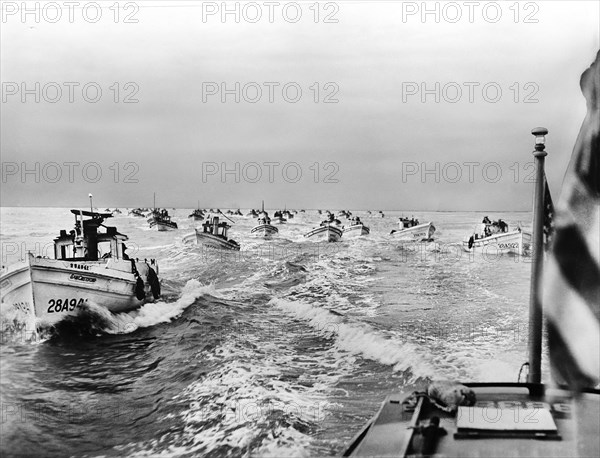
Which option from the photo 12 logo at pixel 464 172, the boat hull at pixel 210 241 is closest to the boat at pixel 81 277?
the boat hull at pixel 210 241

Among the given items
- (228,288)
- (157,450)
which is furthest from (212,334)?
(157,450)

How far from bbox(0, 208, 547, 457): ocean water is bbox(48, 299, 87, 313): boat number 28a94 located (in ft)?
0.37

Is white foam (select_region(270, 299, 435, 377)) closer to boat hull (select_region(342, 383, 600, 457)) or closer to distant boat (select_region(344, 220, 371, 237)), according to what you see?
distant boat (select_region(344, 220, 371, 237))

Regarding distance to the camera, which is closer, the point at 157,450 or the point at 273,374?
the point at 157,450

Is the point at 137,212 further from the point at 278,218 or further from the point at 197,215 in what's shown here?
the point at 278,218

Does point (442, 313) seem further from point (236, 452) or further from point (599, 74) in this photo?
point (599, 74)

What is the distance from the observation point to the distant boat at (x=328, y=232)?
3891 millimetres

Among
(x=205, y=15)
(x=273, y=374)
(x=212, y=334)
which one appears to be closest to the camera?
(x=205, y=15)

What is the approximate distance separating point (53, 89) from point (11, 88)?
26 cm

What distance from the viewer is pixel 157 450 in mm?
3066

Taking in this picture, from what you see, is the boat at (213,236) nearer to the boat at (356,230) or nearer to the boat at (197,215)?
the boat at (197,215)

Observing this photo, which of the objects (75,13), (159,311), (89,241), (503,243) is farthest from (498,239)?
(75,13)

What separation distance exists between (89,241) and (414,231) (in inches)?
91.8

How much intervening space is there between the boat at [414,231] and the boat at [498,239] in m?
0.28
